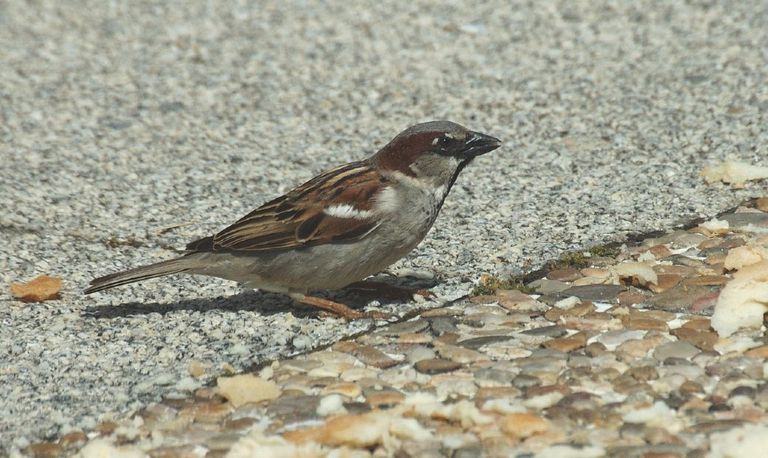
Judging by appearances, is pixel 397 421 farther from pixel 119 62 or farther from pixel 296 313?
pixel 119 62

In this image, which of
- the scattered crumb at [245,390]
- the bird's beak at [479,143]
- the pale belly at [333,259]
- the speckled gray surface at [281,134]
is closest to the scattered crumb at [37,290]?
the speckled gray surface at [281,134]

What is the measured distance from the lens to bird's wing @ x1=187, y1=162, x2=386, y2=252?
4742 mm

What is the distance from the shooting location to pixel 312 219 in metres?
4.80

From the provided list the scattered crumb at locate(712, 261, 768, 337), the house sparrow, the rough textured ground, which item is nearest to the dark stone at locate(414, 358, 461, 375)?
the rough textured ground

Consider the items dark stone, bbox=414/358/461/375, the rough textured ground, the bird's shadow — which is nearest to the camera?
the rough textured ground

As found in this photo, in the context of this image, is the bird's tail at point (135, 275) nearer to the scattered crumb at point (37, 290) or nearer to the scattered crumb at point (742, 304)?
the scattered crumb at point (37, 290)

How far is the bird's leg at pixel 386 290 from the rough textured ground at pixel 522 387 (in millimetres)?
212

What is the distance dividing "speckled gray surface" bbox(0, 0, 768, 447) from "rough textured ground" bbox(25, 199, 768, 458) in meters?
0.28

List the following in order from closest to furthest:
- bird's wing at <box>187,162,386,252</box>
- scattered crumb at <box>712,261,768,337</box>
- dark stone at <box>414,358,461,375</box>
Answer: dark stone at <box>414,358,461,375</box>, scattered crumb at <box>712,261,768,337</box>, bird's wing at <box>187,162,386,252</box>

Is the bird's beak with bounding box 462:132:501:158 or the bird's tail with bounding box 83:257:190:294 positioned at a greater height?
the bird's beak with bounding box 462:132:501:158

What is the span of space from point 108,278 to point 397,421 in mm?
1728

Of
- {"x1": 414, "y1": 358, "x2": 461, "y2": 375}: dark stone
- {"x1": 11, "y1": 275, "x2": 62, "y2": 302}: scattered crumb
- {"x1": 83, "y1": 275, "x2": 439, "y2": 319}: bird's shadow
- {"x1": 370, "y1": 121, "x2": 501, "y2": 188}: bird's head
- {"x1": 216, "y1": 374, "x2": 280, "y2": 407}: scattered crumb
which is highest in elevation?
{"x1": 370, "y1": 121, "x2": 501, "y2": 188}: bird's head

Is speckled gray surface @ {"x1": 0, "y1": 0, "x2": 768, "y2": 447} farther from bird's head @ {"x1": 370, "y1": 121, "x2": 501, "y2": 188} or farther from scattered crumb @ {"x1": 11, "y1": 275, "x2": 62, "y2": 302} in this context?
bird's head @ {"x1": 370, "y1": 121, "x2": 501, "y2": 188}

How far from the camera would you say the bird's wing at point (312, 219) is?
187 inches
